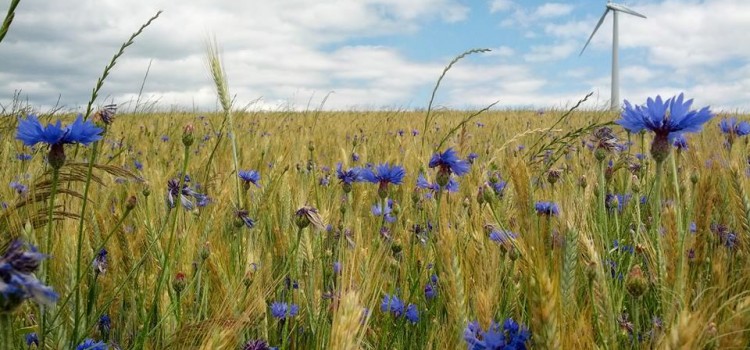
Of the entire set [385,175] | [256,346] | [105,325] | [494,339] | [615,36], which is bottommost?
[105,325]

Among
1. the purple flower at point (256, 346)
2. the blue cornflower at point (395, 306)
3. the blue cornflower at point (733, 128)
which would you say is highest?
the blue cornflower at point (733, 128)

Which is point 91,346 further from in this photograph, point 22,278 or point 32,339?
point 22,278

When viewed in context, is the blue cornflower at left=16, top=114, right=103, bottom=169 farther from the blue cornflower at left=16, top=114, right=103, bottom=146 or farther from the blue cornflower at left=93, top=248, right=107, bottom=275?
the blue cornflower at left=93, top=248, right=107, bottom=275

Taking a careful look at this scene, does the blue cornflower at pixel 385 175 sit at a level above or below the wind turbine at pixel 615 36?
below

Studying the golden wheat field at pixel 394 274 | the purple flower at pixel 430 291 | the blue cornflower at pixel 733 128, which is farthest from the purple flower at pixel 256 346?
the blue cornflower at pixel 733 128

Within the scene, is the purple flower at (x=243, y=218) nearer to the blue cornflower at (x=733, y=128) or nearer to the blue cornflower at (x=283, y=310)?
the blue cornflower at (x=283, y=310)

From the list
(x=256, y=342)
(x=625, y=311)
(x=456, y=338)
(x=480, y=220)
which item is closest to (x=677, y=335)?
(x=456, y=338)

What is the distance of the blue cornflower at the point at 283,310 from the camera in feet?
4.74

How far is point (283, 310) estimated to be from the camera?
1462mm

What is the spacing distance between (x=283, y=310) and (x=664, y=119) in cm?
95

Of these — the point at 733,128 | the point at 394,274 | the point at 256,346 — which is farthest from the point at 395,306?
the point at 733,128

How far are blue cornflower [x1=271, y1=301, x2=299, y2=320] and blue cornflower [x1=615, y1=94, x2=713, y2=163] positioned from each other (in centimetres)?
87

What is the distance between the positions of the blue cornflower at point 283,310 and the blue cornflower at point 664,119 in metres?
0.87

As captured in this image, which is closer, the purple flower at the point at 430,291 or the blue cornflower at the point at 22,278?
the blue cornflower at the point at 22,278
